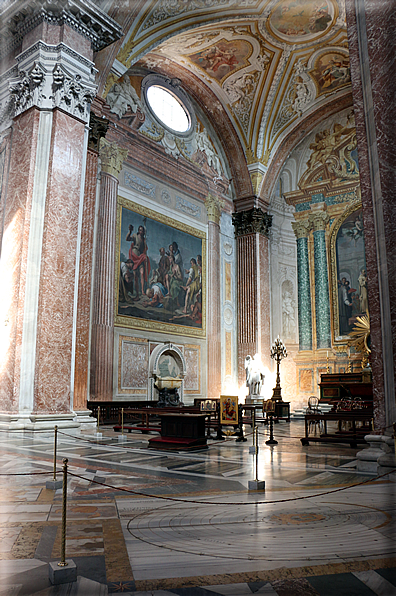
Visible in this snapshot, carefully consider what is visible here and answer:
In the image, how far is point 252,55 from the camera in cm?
1797

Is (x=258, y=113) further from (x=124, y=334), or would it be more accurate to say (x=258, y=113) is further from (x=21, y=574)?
(x=21, y=574)

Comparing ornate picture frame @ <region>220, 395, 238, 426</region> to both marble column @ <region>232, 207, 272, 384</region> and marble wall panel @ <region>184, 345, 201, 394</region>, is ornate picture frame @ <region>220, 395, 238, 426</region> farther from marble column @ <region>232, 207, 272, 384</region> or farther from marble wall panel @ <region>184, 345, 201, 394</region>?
marble column @ <region>232, 207, 272, 384</region>

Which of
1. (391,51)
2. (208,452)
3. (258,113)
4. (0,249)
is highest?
(258,113)

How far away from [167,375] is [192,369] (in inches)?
54.5

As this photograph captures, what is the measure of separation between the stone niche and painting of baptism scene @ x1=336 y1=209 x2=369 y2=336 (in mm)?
6762

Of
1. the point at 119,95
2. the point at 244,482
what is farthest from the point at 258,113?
the point at 244,482

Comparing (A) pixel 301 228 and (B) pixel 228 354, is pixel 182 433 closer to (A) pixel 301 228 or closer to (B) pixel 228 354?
(B) pixel 228 354

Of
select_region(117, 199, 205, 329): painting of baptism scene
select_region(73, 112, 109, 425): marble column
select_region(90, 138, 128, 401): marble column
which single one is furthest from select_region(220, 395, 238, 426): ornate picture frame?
select_region(117, 199, 205, 329): painting of baptism scene

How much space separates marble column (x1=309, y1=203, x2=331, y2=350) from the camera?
1944 centimetres

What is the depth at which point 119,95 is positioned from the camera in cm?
1554

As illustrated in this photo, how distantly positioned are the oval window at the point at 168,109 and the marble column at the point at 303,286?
6.29 m

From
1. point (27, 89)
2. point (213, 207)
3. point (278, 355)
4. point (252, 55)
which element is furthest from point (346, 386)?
point (27, 89)

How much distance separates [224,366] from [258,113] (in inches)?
398

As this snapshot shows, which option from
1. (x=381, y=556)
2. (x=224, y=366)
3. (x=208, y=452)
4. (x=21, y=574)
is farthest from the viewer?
(x=224, y=366)
